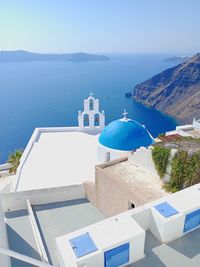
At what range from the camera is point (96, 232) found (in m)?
7.80

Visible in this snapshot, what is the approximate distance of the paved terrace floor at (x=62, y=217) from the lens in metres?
12.5

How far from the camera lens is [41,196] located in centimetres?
1485

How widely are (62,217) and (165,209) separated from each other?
6825mm

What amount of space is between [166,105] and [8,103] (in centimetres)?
6800

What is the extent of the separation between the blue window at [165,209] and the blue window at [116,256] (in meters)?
1.88

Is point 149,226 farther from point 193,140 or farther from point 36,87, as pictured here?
point 36,87

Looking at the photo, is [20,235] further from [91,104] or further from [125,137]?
[91,104]

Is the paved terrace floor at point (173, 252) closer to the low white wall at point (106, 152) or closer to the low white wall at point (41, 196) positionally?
the low white wall at point (41, 196)

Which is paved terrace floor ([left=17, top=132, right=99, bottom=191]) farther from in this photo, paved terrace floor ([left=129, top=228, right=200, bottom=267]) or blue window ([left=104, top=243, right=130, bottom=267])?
blue window ([left=104, top=243, right=130, bottom=267])

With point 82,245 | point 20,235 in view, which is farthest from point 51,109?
point 82,245

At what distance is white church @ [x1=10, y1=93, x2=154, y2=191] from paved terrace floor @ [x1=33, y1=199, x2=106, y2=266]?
280 cm

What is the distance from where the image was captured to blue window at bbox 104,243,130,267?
726cm

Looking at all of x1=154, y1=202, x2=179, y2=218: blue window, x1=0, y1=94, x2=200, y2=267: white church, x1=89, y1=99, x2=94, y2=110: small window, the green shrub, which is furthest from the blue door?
x1=89, y1=99, x2=94, y2=110: small window

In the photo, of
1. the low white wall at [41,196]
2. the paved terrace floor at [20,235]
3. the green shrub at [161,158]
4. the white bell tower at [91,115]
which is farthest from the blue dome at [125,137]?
the white bell tower at [91,115]
